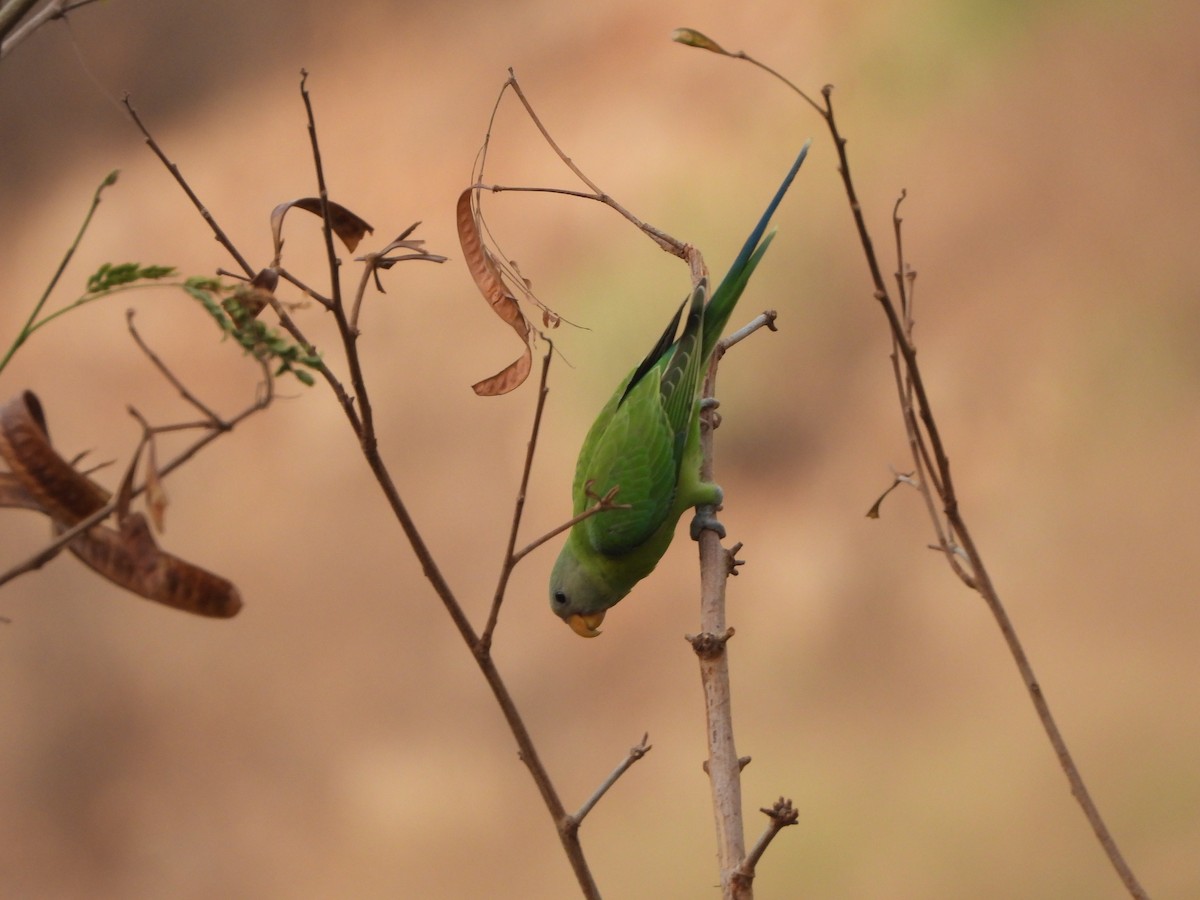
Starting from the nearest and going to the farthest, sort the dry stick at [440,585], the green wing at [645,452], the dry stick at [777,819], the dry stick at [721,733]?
the dry stick at [440,585]
the dry stick at [777,819]
the dry stick at [721,733]
the green wing at [645,452]

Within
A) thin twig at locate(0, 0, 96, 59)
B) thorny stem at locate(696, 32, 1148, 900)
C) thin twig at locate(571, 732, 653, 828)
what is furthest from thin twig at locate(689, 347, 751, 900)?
thin twig at locate(0, 0, 96, 59)

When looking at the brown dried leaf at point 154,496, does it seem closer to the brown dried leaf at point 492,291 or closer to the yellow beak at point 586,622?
the brown dried leaf at point 492,291

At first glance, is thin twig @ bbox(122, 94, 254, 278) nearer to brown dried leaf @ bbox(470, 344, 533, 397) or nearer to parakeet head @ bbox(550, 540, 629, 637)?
brown dried leaf @ bbox(470, 344, 533, 397)

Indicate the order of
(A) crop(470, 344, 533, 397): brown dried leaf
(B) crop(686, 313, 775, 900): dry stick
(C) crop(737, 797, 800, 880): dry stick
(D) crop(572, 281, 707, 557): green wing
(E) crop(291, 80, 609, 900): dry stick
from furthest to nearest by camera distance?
(D) crop(572, 281, 707, 557): green wing < (A) crop(470, 344, 533, 397): brown dried leaf < (B) crop(686, 313, 775, 900): dry stick < (C) crop(737, 797, 800, 880): dry stick < (E) crop(291, 80, 609, 900): dry stick

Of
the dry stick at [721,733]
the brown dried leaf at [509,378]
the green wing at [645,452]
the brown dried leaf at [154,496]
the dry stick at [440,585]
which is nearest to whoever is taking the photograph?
the brown dried leaf at [154,496]

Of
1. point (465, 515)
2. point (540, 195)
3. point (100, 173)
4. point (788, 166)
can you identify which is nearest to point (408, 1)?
point (540, 195)

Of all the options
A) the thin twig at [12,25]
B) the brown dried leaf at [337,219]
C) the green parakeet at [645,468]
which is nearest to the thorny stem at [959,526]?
the brown dried leaf at [337,219]

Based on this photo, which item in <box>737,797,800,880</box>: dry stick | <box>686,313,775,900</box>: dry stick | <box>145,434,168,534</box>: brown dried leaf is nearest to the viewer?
<box>145,434,168,534</box>: brown dried leaf
